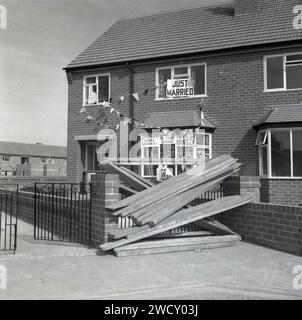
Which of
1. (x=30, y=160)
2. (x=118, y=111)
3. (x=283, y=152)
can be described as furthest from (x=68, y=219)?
(x=30, y=160)

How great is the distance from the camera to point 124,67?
16.9m

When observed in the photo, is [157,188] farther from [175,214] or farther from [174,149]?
[174,149]

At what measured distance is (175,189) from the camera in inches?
317

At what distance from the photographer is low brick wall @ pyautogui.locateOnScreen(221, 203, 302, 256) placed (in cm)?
727

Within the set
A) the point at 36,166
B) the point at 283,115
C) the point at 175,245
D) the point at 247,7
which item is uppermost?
the point at 247,7

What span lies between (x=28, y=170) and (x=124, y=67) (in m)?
42.1

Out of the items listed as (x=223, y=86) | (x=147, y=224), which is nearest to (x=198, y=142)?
(x=223, y=86)

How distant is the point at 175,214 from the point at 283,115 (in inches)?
307

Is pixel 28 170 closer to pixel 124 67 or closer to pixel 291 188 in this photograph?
pixel 124 67

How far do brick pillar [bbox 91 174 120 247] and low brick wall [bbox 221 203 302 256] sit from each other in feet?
9.75

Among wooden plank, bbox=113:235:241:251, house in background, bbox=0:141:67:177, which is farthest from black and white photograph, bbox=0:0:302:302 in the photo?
house in background, bbox=0:141:67:177

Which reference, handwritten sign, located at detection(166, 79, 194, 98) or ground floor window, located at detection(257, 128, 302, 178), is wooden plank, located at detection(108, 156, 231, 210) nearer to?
ground floor window, located at detection(257, 128, 302, 178)

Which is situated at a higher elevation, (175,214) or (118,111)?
(118,111)
